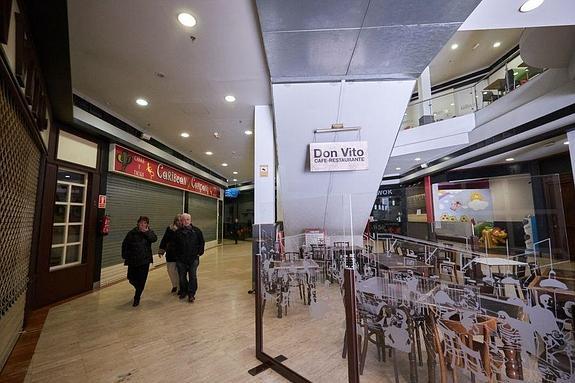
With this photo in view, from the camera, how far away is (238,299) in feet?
14.3

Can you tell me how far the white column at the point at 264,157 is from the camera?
4.68 m

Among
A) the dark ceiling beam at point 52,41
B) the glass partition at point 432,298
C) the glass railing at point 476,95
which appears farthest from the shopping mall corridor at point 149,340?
the glass railing at point 476,95

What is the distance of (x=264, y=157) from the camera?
187 inches

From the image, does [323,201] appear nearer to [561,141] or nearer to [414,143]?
[414,143]

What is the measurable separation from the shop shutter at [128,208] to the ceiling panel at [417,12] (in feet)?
18.8

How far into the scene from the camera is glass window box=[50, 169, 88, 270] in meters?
4.34

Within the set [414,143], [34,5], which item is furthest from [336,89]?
[414,143]

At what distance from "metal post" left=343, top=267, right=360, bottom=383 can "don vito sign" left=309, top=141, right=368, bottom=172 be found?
8.02 feet

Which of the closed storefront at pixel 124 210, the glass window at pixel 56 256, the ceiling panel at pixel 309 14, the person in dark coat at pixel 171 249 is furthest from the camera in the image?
the closed storefront at pixel 124 210

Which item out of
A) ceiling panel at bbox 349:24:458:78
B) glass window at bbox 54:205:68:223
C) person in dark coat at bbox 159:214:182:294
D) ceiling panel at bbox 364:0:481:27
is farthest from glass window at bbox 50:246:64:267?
ceiling panel at bbox 364:0:481:27

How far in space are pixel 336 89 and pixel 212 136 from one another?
3.86 meters

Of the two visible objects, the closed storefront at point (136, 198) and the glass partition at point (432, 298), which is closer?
the glass partition at point (432, 298)

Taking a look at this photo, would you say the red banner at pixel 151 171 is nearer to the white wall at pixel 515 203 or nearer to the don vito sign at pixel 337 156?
the don vito sign at pixel 337 156

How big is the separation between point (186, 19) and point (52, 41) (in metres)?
1.32
